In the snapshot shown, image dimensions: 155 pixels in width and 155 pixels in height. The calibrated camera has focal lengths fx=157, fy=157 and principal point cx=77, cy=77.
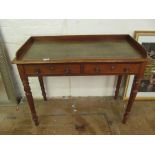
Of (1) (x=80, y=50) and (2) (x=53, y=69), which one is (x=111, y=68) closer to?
(1) (x=80, y=50)

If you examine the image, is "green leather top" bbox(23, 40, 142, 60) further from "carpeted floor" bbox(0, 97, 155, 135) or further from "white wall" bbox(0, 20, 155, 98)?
"carpeted floor" bbox(0, 97, 155, 135)

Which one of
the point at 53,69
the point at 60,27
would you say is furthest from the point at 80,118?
the point at 60,27

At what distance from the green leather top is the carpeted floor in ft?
2.49

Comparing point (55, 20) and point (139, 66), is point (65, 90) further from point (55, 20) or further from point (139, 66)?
point (139, 66)

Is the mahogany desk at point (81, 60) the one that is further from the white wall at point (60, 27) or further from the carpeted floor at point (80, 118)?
the carpeted floor at point (80, 118)

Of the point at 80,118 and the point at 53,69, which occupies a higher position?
the point at 53,69

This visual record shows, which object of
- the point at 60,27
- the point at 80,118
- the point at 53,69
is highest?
the point at 60,27

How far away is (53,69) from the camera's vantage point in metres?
1.18

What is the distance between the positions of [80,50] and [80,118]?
2.51 ft

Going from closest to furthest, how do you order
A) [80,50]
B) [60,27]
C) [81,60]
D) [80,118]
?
[81,60] → [80,50] → [60,27] → [80,118]

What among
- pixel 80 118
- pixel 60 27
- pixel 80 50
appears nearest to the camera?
pixel 80 50

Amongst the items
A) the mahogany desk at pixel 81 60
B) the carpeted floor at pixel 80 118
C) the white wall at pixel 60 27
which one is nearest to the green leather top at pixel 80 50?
the mahogany desk at pixel 81 60
